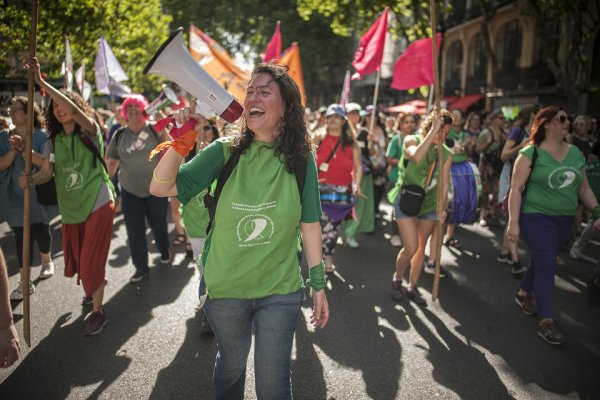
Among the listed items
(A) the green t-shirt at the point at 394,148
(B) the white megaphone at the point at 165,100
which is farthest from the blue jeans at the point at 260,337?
(A) the green t-shirt at the point at 394,148

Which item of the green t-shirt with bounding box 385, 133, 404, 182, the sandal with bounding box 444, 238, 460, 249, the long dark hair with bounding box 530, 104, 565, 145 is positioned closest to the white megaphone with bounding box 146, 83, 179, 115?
the long dark hair with bounding box 530, 104, 565, 145

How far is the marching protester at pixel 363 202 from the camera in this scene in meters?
6.32

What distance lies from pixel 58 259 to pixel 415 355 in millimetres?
4615

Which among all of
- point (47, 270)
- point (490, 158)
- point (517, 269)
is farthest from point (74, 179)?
point (490, 158)

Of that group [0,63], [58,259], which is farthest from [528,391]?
[0,63]

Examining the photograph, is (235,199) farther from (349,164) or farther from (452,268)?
(452,268)

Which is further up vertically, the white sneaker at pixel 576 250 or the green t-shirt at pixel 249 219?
the green t-shirt at pixel 249 219

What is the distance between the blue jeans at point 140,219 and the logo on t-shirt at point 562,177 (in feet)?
12.9

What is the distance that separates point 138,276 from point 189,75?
3.61 m

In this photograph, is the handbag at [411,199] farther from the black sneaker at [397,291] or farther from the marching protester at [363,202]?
the marching protester at [363,202]

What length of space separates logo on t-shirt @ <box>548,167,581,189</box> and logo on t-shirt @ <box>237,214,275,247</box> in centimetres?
278

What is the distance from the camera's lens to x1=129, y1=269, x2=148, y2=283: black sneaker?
478cm

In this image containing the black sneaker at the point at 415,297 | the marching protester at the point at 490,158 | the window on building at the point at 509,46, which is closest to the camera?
the black sneaker at the point at 415,297

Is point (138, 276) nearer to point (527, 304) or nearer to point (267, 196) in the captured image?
point (267, 196)
